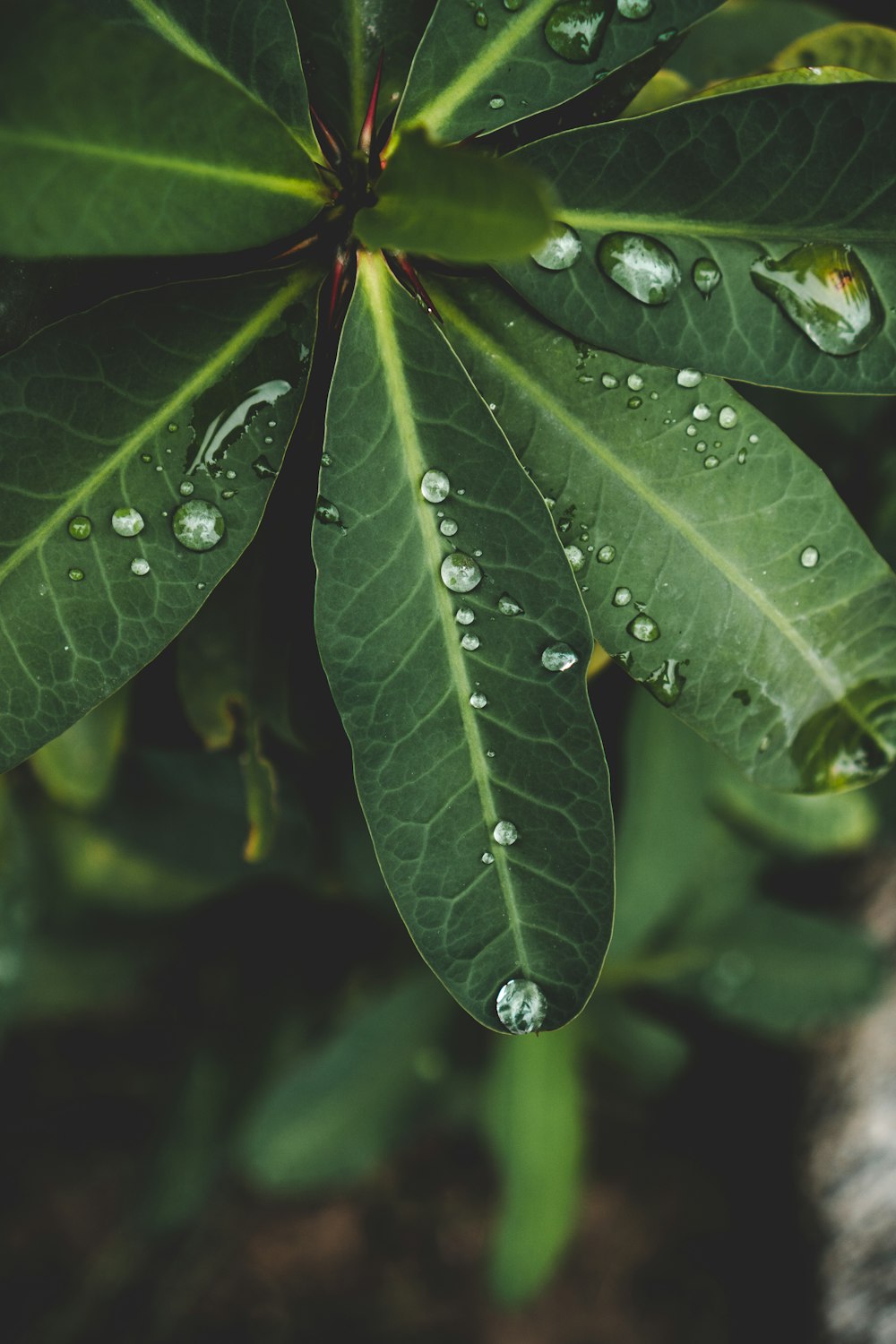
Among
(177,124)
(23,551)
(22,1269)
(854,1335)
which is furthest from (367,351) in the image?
(22,1269)

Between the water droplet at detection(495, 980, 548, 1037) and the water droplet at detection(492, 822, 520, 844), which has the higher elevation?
the water droplet at detection(492, 822, 520, 844)

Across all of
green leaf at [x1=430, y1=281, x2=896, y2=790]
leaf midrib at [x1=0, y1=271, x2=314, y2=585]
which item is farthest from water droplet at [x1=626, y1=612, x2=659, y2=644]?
leaf midrib at [x1=0, y1=271, x2=314, y2=585]

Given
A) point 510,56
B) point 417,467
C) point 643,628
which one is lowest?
point 643,628

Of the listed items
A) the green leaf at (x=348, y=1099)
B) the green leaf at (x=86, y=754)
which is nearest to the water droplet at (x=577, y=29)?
the green leaf at (x=86, y=754)

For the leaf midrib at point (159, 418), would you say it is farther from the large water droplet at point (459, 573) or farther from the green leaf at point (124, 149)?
the large water droplet at point (459, 573)

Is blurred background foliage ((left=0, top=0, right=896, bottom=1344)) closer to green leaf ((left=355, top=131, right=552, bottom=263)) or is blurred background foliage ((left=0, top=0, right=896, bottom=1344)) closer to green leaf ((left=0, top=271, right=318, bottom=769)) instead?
green leaf ((left=0, top=271, right=318, bottom=769))

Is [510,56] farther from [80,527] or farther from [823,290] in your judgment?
[80,527]

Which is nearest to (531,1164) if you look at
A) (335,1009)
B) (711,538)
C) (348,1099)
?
(348,1099)

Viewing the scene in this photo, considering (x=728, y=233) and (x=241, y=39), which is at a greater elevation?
(x=241, y=39)

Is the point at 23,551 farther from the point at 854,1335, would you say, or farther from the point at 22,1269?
the point at 22,1269
